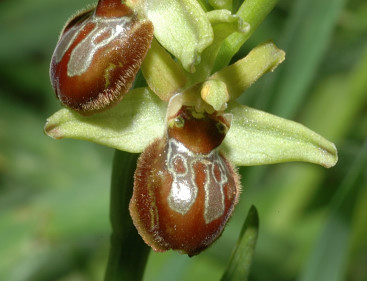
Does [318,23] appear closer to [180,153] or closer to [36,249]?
[180,153]

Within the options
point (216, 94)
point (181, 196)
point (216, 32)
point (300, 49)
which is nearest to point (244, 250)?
point (181, 196)

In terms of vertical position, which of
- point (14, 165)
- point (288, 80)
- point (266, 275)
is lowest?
point (266, 275)

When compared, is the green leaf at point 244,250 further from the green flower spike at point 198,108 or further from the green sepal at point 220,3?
the green sepal at point 220,3

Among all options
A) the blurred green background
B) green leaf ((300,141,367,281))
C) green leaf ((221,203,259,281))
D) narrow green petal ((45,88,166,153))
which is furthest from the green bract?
the blurred green background

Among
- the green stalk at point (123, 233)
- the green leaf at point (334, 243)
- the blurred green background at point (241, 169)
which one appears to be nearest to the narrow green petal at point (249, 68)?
the green stalk at point (123, 233)

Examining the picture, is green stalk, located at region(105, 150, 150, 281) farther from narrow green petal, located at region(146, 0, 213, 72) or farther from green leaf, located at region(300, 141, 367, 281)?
green leaf, located at region(300, 141, 367, 281)

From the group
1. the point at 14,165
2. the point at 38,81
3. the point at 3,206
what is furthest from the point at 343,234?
the point at 38,81

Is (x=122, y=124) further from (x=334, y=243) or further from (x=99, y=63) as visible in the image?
(x=334, y=243)
